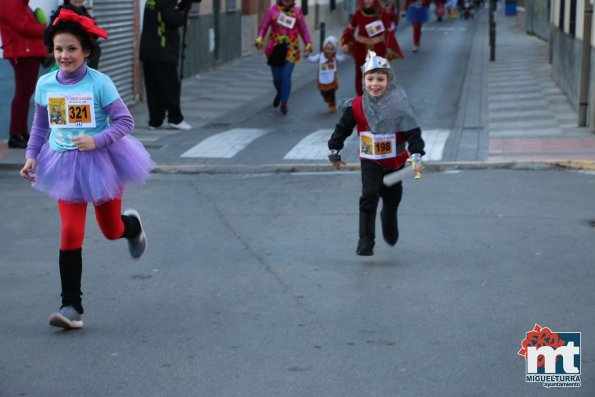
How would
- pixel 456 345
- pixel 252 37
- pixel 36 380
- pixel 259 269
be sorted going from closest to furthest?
pixel 36 380, pixel 456 345, pixel 259 269, pixel 252 37

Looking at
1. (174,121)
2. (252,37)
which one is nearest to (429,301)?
(174,121)

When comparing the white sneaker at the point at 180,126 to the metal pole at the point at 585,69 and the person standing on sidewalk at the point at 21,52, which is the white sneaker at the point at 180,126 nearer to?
the person standing on sidewalk at the point at 21,52

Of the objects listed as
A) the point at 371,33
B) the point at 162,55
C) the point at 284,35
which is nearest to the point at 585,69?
the point at 371,33

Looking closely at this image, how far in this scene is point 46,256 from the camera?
8.22m

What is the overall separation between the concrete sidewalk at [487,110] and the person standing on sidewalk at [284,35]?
0.96m

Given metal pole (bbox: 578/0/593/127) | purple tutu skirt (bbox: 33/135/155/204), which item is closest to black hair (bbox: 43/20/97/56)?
purple tutu skirt (bbox: 33/135/155/204)

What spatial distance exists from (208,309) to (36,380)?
1488mm

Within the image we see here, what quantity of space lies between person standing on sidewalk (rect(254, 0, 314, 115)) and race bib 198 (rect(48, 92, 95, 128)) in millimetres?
10760

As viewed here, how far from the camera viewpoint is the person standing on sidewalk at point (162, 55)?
15.2 meters

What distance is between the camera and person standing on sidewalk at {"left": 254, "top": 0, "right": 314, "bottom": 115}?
677 inches

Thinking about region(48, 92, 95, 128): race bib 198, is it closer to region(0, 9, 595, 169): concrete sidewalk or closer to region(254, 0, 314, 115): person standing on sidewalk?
region(0, 9, 595, 169): concrete sidewalk

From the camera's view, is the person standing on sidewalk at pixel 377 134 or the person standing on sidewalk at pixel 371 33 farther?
the person standing on sidewalk at pixel 371 33

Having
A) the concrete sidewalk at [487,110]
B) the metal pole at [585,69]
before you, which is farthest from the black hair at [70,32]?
the metal pole at [585,69]

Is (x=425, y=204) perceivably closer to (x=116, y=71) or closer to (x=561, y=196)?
(x=561, y=196)
